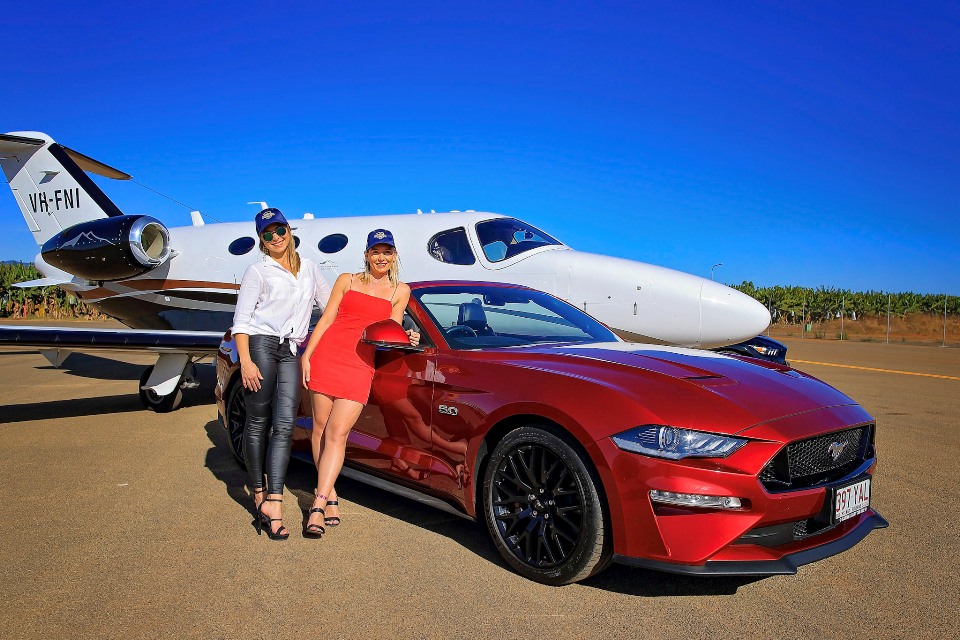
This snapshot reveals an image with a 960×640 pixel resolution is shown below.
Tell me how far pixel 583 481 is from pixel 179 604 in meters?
1.94

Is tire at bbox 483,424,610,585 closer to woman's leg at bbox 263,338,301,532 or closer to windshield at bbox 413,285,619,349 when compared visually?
windshield at bbox 413,285,619,349

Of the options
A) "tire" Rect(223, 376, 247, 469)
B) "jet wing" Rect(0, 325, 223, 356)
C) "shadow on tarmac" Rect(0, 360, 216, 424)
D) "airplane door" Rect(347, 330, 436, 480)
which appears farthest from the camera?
"shadow on tarmac" Rect(0, 360, 216, 424)

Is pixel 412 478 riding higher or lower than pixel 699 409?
lower

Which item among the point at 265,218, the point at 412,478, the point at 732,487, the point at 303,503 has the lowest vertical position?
the point at 303,503

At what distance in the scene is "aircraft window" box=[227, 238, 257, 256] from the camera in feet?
37.1

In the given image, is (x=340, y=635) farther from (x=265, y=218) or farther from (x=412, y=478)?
(x=265, y=218)

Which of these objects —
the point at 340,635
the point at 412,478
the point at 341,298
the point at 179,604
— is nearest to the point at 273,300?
the point at 341,298

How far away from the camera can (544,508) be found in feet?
11.1

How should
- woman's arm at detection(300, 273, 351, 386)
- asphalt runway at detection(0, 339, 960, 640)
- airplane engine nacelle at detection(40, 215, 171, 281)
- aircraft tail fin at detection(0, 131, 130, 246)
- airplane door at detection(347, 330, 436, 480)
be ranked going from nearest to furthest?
asphalt runway at detection(0, 339, 960, 640)
airplane door at detection(347, 330, 436, 480)
woman's arm at detection(300, 273, 351, 386)
airplane engine nacelle at detection(40, 215, 171, 281)
aircraft tail fin at detection(0, 131, 130, 246)

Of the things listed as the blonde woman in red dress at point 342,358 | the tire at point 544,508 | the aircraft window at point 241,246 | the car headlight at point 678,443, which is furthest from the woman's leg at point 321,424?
the aircraft window at point 241,246

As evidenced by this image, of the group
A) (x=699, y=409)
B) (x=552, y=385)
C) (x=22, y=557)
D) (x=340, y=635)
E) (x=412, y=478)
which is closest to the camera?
(x=340, y=635)

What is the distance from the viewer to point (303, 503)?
193 inches

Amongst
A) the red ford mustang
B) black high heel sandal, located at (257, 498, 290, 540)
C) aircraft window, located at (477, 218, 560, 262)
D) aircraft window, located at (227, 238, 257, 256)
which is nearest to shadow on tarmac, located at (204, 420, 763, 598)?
black high heel sandal, located at (257, 498, 290, 540)

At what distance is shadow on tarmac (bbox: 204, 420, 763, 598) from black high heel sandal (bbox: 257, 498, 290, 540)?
0.59 feet
